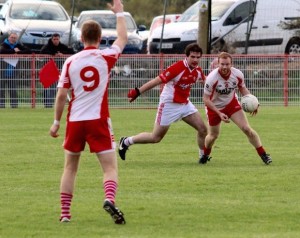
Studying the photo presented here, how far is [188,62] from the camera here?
14.6 metres

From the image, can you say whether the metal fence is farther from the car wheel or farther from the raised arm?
the raised arm

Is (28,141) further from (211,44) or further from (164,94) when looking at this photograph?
(211,44)

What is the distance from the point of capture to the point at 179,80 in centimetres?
1478

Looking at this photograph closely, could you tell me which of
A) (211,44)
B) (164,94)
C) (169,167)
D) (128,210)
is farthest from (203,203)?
(211,44)

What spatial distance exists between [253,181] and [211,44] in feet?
56.1

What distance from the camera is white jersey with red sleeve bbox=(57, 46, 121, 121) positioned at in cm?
935

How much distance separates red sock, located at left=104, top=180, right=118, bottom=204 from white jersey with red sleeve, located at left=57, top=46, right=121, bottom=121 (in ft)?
1.90

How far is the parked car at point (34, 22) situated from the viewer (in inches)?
1126

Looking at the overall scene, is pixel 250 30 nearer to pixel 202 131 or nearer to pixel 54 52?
pixel 54 52

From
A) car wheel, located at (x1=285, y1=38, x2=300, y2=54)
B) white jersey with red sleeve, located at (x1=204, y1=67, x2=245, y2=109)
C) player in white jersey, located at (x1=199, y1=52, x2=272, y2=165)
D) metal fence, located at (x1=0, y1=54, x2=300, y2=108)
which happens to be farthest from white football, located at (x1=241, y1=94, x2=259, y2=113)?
car wheel, located at (x1=285, y1=38, x2=300, y2=54)

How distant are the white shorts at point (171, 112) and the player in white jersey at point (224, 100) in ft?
1.13

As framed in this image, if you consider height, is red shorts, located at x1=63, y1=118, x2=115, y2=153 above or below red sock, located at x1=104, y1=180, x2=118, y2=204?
above

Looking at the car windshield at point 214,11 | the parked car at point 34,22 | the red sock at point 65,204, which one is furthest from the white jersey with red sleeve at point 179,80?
the car windshield at point 214,11

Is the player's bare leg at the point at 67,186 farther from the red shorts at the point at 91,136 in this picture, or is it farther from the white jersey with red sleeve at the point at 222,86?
the white jersey with red sleeve at the point at 222,86
